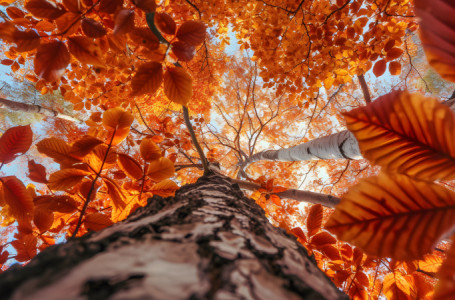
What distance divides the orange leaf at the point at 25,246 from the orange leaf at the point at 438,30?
2.21 m

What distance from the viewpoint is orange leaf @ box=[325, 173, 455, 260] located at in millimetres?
389

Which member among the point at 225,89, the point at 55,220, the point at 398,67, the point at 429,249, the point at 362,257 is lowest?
the point at 362,257

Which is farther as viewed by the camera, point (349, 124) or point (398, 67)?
point (398, 67)

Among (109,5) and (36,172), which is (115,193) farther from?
(109,5)

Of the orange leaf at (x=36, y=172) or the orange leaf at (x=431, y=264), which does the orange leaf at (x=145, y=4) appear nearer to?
the orange leaf at (x=36, y=172)

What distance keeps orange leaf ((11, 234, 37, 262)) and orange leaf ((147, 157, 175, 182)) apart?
106cm

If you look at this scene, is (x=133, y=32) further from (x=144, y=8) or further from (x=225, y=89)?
(x=225, y=89)

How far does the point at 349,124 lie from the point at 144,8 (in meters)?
0.86

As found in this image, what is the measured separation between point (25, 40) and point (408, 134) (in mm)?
1367

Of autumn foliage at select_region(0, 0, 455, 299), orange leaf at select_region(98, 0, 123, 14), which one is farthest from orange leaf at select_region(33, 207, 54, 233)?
orange leaf at select_region(98, 0, 123, 14)

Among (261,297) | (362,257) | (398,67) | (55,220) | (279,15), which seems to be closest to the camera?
(261,297)

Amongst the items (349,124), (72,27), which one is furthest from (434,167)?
(72,27)

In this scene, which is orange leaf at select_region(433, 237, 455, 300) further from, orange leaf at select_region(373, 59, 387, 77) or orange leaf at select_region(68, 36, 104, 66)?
orange leaf at select_region(373, 59, 387, 77)

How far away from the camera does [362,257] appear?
168 cm
